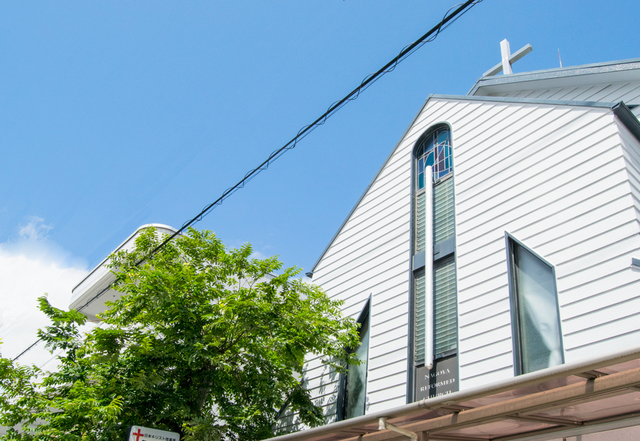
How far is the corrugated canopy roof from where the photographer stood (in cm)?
363

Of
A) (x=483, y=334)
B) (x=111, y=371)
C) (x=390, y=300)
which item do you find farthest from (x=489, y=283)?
(x=111, y=371)

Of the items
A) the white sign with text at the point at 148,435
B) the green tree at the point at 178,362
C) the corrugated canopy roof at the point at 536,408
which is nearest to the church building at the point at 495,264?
the corrugated canopy roof at the point at 536,408

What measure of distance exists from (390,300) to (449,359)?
220 cm

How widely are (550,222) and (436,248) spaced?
264 centimetres

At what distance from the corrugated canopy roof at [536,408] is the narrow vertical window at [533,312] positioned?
262 cm

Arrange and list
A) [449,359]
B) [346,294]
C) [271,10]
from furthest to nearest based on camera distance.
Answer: [346,294] < [449,359] < [271,10]

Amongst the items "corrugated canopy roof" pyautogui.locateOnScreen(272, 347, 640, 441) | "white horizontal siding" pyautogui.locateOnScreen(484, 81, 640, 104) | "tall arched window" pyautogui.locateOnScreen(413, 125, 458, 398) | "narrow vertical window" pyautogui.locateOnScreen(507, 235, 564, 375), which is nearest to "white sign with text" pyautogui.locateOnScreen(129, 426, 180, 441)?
"corrugated canopy roof" pyautogui.locateOnScreen(272, 347, 640, 441)

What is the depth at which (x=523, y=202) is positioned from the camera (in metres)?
8.80

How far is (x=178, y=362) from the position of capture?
974 cm

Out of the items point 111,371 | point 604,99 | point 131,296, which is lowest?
point 111,371

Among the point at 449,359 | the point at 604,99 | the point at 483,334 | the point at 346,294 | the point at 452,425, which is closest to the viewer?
the point at 452,425

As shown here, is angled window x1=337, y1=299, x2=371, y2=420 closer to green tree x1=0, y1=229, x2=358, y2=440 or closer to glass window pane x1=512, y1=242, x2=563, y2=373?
green tree x1=0, y1=229, x2=358, y2=440

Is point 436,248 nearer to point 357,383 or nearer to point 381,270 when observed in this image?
point 381,270

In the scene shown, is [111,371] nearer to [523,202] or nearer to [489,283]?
Answer: [489,283]
